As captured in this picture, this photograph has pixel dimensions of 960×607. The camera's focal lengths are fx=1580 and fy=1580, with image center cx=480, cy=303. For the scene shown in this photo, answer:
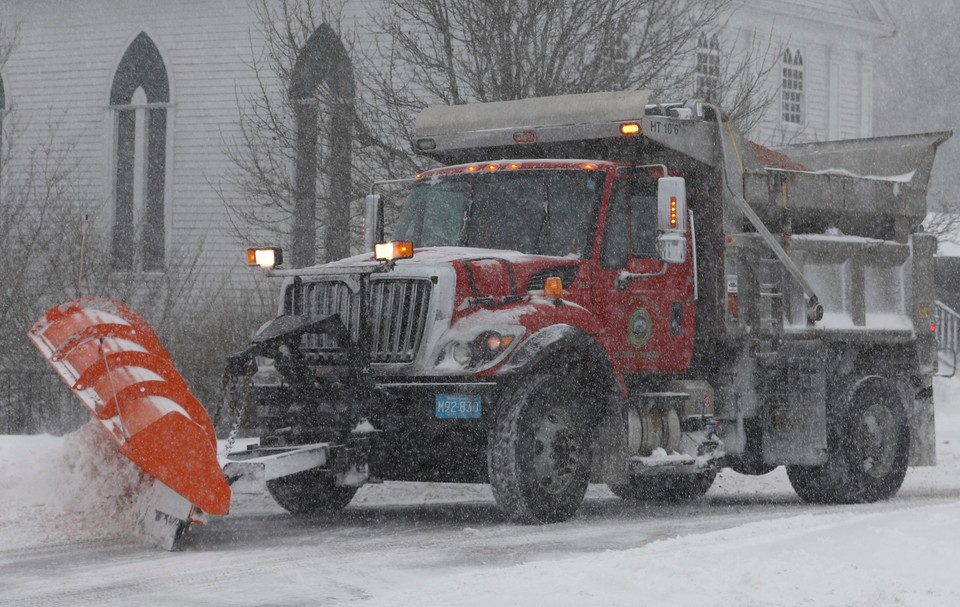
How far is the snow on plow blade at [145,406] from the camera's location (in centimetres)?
874

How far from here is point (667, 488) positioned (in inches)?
527

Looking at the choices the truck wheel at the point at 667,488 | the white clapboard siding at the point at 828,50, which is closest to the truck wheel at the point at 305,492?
the truck wheel at the point at 667,488

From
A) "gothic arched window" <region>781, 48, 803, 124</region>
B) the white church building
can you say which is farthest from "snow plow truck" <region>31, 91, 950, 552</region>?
"gothic arched window" <region>781, 48, 803, 124</region>

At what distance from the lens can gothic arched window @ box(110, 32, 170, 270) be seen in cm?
2673

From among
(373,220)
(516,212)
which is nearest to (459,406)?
(516,212)

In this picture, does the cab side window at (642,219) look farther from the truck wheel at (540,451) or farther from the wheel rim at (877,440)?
the wheel rim at (877,440)

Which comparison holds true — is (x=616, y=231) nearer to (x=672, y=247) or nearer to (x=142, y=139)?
(x=672, y=247)

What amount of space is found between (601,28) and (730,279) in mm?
7136

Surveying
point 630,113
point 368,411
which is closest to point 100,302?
point 368,411

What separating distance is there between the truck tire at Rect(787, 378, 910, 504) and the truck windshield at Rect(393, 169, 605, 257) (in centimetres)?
325

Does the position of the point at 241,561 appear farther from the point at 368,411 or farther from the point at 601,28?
the point at 601,28

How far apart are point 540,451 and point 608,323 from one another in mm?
1286

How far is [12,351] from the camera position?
66.9 feet

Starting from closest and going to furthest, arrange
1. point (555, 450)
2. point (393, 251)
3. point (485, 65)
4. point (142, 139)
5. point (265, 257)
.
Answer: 1. point (393, 251)
2. point (555, 450)
3. point (265, 257)
4. point (485, 65)
5. point (142, 139)
